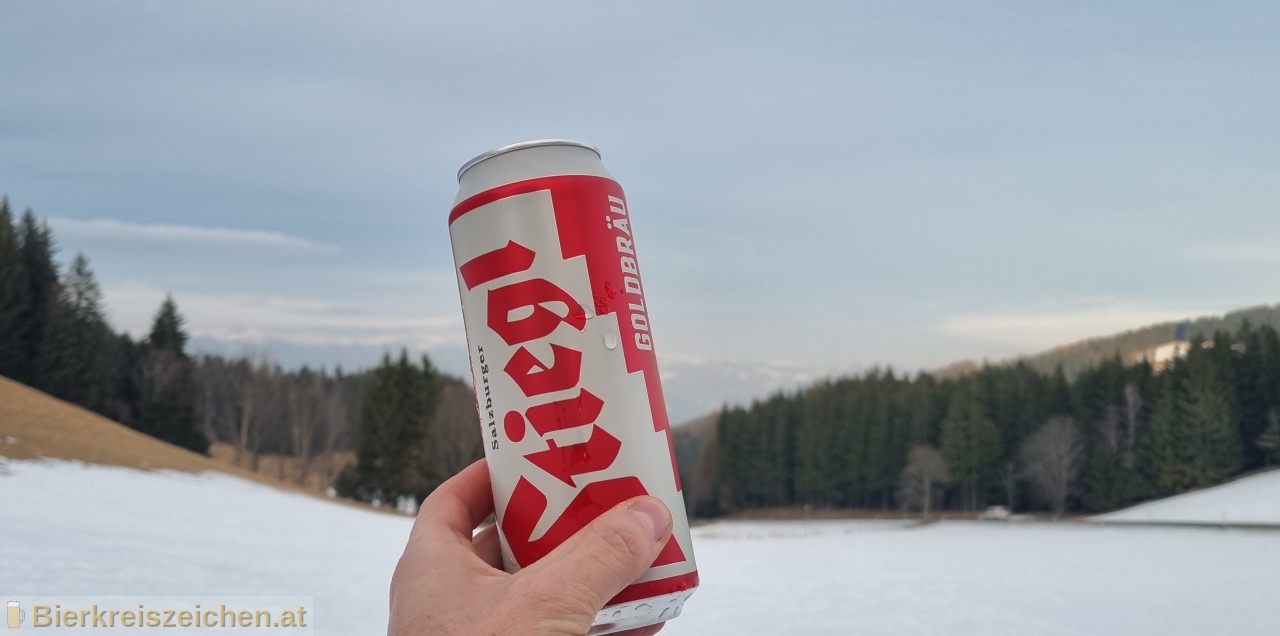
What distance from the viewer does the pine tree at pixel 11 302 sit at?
35812 mm

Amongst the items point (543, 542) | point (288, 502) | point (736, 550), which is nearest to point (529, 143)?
point (543, 542)

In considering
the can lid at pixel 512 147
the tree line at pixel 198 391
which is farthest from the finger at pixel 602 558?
the tree line at pixel 198 391

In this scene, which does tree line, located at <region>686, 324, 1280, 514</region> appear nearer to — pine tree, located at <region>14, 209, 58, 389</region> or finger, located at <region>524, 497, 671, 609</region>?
pine tree, located at <region>14, 209, 58, 389</region>

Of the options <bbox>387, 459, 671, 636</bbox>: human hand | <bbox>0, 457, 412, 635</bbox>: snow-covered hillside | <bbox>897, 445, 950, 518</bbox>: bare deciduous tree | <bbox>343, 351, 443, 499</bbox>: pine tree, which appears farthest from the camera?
<bbox>897, 445, 950, 518</bbox>: bare deciduous tree

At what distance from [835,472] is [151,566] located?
46.1m

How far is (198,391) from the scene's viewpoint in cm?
4872

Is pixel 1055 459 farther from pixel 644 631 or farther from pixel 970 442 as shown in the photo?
pixel 644 631

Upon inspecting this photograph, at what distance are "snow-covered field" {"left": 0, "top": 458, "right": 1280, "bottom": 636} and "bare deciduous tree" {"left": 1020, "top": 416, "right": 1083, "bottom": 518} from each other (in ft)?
75.6

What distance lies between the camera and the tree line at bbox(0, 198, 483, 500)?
37.0m

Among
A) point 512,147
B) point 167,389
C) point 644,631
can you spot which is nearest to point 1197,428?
point 644,631

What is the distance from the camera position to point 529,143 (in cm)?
214

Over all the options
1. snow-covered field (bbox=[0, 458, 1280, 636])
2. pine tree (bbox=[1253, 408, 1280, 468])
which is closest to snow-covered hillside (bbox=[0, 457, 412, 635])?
snow-covered field (bbox=[0, 458, 1280, 636])

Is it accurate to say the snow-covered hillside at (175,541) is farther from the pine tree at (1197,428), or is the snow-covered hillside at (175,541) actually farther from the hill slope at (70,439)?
the pine tree at (1197,428)

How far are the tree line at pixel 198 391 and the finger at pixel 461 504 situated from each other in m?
38.3
